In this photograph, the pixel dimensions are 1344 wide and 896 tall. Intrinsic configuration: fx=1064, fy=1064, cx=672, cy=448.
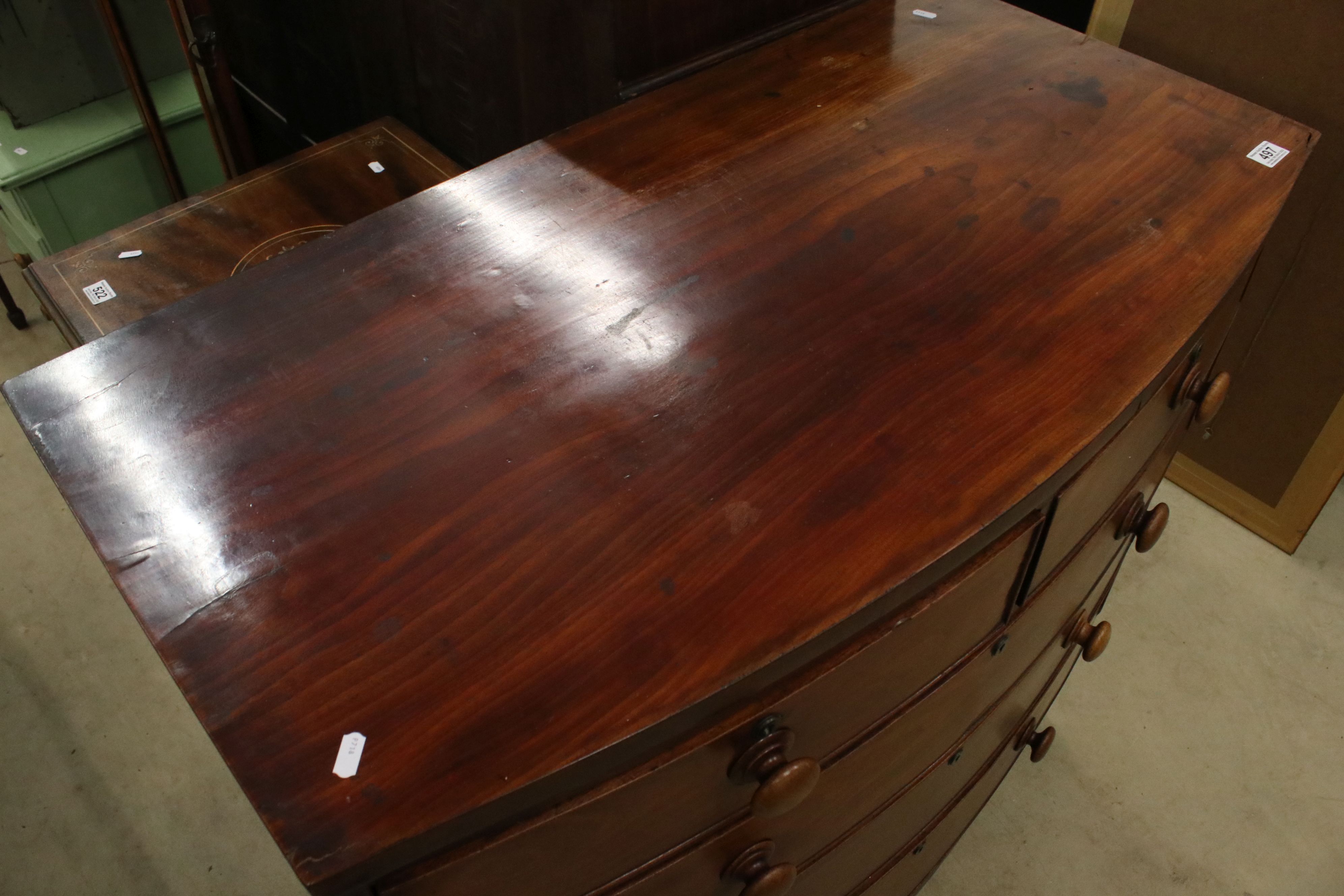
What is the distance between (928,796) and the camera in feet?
3.63

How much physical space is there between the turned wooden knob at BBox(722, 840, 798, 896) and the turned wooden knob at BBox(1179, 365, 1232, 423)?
51 cm

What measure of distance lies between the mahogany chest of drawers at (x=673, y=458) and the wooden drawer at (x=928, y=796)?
0.01m

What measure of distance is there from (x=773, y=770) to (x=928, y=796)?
486 mm

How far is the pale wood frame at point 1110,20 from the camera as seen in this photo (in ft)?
5.21

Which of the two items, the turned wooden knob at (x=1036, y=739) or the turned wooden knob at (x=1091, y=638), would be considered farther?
the turned wooden knob at (x=1036, y=739)

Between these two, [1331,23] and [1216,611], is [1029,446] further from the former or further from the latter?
[1216,611]

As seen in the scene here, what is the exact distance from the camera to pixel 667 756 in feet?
2.10

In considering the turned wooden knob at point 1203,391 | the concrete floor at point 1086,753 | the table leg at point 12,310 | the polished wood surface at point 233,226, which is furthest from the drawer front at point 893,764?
the table leg at point 12,310

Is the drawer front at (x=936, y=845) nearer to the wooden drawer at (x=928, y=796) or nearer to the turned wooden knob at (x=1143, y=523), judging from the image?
the wooden drawer at (x=928, y=796)

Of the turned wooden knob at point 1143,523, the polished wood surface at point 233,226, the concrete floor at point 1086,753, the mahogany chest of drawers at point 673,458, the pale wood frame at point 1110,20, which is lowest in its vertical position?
the concrete floor at point 1086,753

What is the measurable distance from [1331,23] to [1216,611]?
96 cm

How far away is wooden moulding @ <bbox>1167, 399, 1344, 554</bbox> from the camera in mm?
1732

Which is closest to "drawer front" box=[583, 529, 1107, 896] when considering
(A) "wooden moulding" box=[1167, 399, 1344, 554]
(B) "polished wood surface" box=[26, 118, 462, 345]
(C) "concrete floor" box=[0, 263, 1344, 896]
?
(C) "concrete floor" box=[0, 263, 1344, 896]

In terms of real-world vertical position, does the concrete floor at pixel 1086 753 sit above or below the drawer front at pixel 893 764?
below
